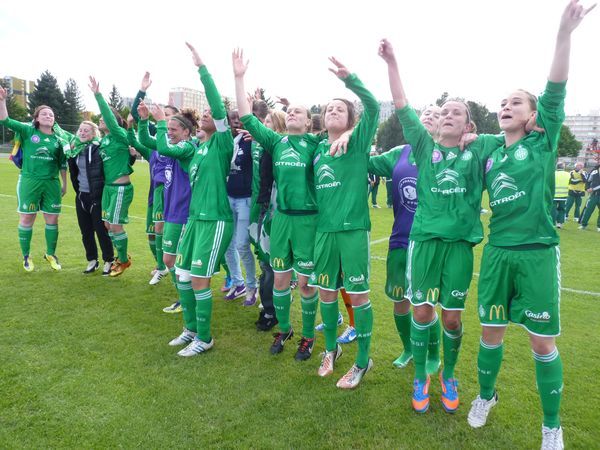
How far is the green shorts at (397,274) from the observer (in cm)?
368

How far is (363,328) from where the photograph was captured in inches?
144

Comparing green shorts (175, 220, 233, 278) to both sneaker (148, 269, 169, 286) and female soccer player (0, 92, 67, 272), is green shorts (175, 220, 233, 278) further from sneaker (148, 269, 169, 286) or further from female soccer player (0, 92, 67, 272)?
female soccer player (0, 92, 67, 272)

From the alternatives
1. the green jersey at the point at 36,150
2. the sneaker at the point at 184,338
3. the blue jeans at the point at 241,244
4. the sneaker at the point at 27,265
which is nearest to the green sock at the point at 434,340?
the sneaker at the point at 184,338

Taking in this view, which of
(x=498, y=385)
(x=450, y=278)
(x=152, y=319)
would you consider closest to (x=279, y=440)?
(x=450, y=278)

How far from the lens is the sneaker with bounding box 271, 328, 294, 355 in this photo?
4.25 m

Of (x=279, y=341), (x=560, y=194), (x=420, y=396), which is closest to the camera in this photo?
(x=420, y=396)

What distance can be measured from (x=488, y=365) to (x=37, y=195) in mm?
6802

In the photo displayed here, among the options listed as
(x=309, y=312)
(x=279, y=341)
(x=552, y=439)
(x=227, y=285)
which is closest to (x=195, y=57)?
(x=309, y=312)

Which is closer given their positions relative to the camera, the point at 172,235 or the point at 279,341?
the point at 279,341

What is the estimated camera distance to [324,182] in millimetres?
3658

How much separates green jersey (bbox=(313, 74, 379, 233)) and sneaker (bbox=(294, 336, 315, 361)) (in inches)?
46.5

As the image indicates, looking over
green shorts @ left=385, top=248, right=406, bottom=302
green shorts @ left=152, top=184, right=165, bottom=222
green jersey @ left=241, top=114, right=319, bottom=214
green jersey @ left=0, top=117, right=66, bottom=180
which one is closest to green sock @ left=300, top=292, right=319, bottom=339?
green shorts @ left=385, top=248, right=406, bottom=302

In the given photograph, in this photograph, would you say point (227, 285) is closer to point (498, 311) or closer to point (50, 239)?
point (50, 239)

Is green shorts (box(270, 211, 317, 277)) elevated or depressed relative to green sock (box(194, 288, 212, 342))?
elevated
